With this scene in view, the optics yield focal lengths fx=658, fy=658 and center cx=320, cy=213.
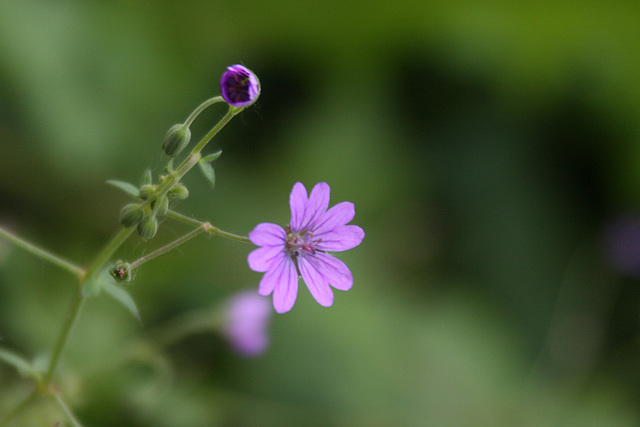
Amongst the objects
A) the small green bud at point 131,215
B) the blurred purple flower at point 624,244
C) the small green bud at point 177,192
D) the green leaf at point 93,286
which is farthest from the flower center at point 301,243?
the blurred purple flower at point 624,244

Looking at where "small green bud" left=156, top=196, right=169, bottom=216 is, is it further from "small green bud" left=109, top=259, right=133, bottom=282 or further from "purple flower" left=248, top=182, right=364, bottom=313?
"purple flower" left=248, top=182, right=364, bottom=313

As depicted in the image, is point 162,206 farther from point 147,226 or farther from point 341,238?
point 341,238

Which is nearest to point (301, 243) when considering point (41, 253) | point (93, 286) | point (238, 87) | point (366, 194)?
point (238, 87)

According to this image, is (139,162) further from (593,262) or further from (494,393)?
(593,262)

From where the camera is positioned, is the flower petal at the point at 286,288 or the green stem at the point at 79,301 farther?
the green stem at the point at 79,301

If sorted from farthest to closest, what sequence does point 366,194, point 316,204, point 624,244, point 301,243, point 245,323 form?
point 624,244, point 366,194, point 245,323, point 301,243, point 316,204

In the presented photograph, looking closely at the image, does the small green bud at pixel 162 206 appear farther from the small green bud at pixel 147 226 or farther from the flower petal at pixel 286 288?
the flower petal at pixel 286 288

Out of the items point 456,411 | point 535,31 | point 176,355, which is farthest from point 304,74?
point 456,411
